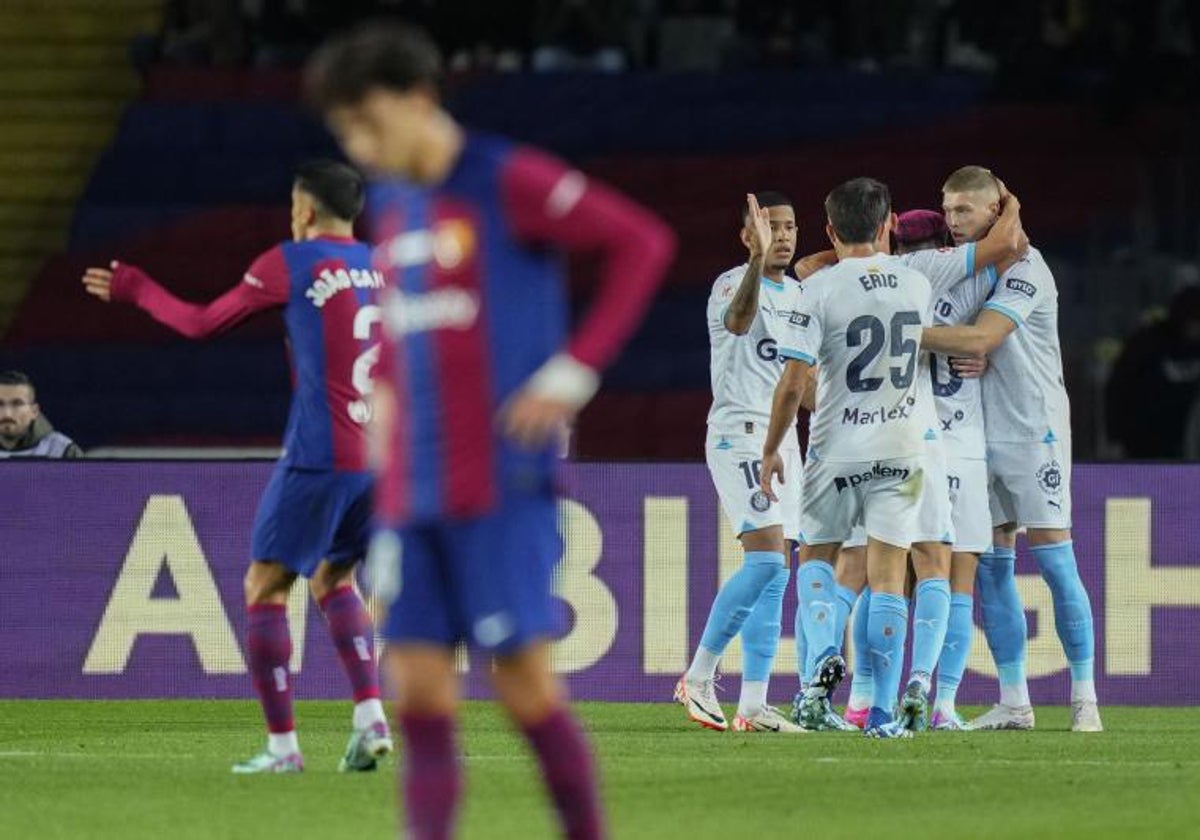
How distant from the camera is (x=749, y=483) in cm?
1044

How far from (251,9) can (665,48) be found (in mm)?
3243

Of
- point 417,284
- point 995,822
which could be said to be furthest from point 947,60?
point 417,284

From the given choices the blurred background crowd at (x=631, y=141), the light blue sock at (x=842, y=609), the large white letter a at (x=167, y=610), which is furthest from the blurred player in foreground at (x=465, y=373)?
the blurred background crowd at (x=631, y=141)

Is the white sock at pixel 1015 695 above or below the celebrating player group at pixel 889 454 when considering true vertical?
below

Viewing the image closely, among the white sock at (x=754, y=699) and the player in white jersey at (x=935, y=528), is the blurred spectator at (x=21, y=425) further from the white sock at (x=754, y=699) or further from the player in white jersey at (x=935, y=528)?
the player in white jersey at (x=935, y=528)

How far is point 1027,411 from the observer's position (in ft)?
34.4

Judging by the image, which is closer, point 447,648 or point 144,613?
point 447,648

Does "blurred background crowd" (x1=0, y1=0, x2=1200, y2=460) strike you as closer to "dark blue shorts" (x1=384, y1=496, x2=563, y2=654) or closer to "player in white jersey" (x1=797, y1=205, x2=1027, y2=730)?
Answer: "player in white jersey" (x1=797, y1=205, x2=1027, y2=730)

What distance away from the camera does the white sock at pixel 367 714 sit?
8.13 metres

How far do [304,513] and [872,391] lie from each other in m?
2.55

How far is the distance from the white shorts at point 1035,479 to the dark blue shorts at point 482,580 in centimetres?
543

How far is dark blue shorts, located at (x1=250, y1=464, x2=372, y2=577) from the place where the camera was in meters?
7.96

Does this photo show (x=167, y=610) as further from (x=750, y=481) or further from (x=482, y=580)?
(x=482, y=580)

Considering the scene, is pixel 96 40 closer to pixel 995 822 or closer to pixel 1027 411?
pixel 1027 411
